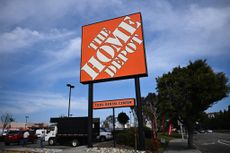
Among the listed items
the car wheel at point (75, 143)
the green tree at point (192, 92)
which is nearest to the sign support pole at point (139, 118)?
the green tree at point (192, 92)

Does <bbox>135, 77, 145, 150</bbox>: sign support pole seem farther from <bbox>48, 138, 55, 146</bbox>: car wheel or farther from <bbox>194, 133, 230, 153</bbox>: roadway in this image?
<bbox>48, 138, 55, 146</bbox>: car wheel

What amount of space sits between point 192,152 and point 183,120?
4290 millimetres

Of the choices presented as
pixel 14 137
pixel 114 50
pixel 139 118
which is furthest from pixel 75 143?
pixel 114 50

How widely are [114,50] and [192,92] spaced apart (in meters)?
8.64

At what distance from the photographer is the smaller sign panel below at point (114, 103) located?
13.8m

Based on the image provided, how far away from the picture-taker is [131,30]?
15.3 metres

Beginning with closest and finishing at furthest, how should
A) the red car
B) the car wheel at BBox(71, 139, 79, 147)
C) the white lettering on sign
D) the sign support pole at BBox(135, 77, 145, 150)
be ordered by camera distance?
the sign support pole at BBox(135, 77, 145, 150) → the white lettering on sign → the car wheel at BBox(71, 139, 79, 147) → the red car

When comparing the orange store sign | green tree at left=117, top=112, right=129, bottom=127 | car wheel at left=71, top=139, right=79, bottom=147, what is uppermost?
the orange store sign

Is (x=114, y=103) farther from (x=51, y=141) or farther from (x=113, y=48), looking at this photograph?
(x=51, y=141)

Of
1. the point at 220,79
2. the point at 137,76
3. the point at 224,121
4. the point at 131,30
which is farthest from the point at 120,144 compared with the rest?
the point at 224,121

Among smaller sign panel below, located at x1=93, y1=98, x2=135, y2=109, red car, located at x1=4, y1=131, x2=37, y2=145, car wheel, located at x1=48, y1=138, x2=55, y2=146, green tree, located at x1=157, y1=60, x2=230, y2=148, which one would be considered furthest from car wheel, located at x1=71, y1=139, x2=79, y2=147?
green tree, located at x1=157, y1=60, x2=230, y2=148

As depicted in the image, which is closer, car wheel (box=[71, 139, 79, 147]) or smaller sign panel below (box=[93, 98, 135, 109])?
smaller sign panel below (box=[93, 98, 135, 109])

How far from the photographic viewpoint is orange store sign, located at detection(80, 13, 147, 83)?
14508 millimetres

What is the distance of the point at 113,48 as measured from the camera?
50.4 feet
